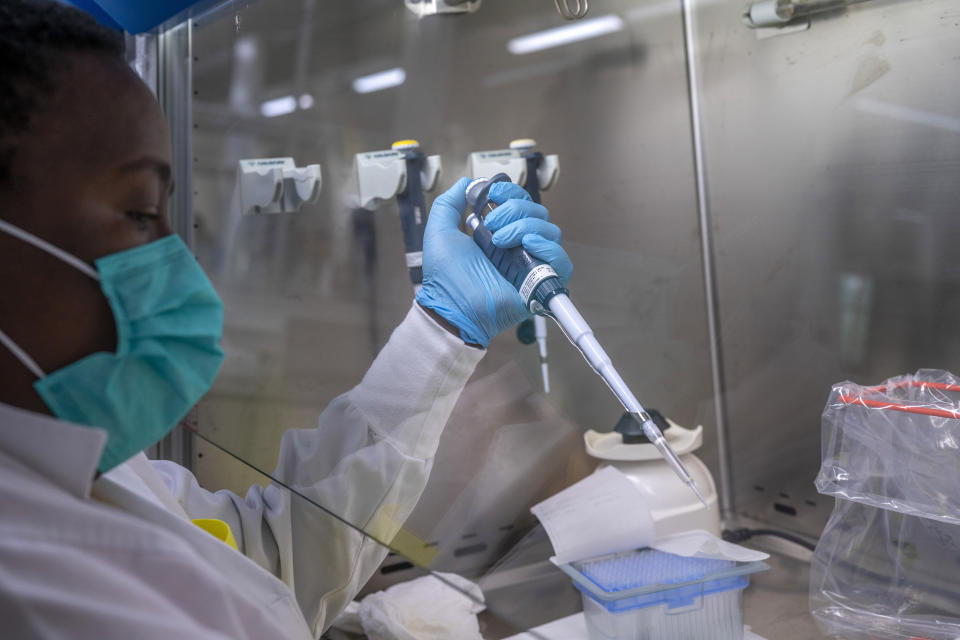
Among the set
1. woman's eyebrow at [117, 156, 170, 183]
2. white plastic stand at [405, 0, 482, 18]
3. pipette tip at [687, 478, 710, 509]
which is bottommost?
pipette tip at [687, 478, 710, 509]

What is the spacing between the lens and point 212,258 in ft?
4.12

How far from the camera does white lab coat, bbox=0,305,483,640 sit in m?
0.54

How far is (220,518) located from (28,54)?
67cm

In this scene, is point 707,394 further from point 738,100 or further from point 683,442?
point 738,100

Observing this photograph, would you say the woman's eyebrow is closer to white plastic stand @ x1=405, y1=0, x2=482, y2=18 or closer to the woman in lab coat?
the woman in lab coat

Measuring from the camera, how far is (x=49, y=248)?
0.62 metres

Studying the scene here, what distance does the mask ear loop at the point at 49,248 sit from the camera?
0.60 metres

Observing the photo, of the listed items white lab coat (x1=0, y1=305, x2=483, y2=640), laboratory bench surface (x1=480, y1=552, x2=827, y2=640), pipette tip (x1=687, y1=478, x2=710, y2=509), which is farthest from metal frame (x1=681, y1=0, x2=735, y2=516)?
white lab coat (x1=0, y1=305, x2=483, y2=640)

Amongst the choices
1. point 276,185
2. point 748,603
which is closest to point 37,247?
point 276,185

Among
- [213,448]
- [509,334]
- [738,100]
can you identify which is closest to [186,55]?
[213,448]

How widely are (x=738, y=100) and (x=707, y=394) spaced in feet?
1.61

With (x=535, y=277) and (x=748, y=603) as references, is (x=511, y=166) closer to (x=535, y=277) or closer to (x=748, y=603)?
(x=535, y=277)

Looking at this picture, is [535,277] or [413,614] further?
[413,614]

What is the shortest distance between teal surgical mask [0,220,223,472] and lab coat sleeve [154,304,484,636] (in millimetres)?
274
